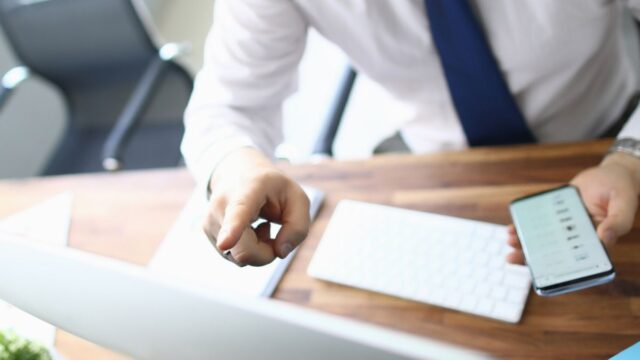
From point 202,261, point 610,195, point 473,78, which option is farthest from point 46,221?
point 610,195

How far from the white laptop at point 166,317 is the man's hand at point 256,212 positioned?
15 centimetres

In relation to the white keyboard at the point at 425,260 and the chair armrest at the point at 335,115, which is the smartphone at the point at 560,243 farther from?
the chair armrest at the point at 335,115

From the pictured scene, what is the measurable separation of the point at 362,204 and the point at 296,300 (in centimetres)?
16

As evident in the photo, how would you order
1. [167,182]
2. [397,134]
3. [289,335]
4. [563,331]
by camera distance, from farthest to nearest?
1. [397,134]
2. [167,182]
3. [563,331]
4. [289,335]

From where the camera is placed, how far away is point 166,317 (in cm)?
29

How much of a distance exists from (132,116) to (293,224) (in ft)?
2.70

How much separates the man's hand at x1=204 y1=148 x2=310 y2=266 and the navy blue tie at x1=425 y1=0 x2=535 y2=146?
0.27 metres

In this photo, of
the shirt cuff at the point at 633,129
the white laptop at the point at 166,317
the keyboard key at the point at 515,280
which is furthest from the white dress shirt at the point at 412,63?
the white laptop at the point at 166,317

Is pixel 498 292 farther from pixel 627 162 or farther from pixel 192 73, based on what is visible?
pixel 192 73

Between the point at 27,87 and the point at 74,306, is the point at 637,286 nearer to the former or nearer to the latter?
the point at 74,306

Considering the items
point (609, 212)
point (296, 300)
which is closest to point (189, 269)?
point (296, 300)

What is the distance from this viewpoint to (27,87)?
5.87 ft

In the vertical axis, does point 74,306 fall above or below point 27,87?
above

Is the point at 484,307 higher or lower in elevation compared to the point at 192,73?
higher
